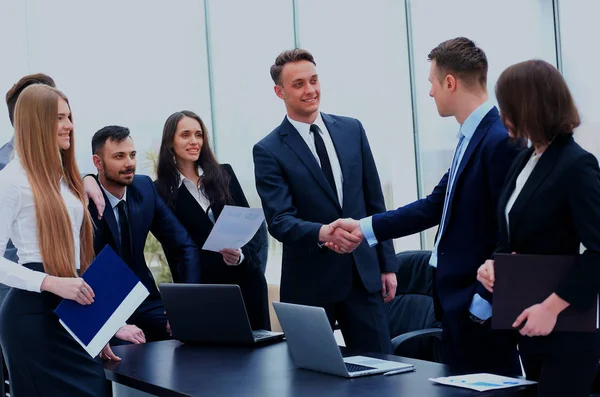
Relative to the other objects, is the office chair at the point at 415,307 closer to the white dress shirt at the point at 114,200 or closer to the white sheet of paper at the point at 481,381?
the white dress shirt at the point at 114,200

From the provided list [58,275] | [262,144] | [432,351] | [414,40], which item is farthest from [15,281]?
[414,40]

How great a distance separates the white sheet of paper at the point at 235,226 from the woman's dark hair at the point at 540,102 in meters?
1.56

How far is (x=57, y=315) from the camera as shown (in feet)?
9.05

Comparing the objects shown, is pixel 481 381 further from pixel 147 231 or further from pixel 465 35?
pixel 465 35

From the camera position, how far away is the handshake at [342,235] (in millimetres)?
3318

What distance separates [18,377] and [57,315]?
0.23 metres

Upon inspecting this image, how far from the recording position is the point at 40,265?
9.23 feet

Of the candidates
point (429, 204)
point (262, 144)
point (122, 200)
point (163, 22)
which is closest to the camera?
point (429, 204)

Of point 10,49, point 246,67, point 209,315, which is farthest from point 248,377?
point 246,67

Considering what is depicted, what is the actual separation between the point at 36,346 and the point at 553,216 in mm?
1601

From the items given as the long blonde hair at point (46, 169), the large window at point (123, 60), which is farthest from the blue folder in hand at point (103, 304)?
the large window at point (123, 60)

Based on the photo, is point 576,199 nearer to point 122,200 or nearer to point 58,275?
point 58,275

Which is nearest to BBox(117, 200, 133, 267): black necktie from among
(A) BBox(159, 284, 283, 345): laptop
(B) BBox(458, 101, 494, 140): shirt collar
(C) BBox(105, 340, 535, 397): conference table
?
(A) BBox(159, 284, 283, 345): laptop

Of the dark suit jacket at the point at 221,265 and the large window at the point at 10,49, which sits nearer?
the dark suit jacket at the point at 221,265
